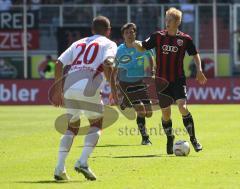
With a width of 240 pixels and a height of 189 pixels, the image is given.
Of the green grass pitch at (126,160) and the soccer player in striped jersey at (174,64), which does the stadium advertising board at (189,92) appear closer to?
the green grass pitch at (126,160)

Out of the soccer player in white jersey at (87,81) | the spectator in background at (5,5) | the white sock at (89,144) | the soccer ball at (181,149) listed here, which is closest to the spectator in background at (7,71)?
the spectator in background at (5,5)

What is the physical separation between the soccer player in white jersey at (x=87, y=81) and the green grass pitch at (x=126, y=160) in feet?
1.67

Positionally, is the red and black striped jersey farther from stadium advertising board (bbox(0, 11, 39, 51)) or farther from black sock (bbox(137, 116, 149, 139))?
stadium advertising board (bbox(0, 11, 39, 51))

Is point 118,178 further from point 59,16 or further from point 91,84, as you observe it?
point 59,16

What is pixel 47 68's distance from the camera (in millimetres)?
36281

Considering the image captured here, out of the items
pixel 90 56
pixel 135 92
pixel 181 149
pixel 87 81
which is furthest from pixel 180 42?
pixel 87 81

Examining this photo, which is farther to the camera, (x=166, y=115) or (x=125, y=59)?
(x=125, y=59)

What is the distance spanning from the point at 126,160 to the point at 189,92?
20.6m

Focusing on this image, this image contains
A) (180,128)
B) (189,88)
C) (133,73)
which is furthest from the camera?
(189,88)

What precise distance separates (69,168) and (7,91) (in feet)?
73.9

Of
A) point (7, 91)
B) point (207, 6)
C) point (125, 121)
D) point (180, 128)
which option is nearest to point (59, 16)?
point (7, 91)

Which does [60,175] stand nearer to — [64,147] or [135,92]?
[64,147]

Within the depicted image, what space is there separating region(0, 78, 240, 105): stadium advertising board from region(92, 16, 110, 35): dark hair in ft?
75.7

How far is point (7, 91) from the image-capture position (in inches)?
1371
